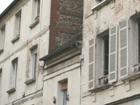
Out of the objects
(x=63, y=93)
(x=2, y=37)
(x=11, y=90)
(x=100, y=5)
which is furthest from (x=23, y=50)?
(x=100, y=5)

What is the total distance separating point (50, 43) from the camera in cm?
2725

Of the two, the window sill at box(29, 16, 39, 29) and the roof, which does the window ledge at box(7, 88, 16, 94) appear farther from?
the roof

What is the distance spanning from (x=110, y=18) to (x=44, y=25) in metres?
8.00

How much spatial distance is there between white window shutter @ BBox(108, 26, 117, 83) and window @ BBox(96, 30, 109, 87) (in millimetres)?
654

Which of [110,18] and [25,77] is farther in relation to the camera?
[25,77]

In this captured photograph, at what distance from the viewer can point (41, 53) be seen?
2805 cm

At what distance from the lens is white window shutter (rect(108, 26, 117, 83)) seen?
20.0 meters

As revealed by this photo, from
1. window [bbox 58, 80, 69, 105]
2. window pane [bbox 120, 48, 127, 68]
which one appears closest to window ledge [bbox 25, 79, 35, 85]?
window [bbox 58, 80, 69, 105]

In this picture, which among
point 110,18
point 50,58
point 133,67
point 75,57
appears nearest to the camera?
point 133,67

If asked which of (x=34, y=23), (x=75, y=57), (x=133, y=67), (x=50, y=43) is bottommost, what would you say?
(x=133, y=67)

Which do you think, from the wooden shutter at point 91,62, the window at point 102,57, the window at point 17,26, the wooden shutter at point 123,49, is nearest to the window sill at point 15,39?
the window at point 17,26

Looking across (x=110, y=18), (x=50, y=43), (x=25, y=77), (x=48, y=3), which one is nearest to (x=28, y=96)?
(x=25, y=77)

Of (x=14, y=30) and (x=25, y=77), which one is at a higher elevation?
(x=14, y=30)

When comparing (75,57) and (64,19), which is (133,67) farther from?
(64,19)
